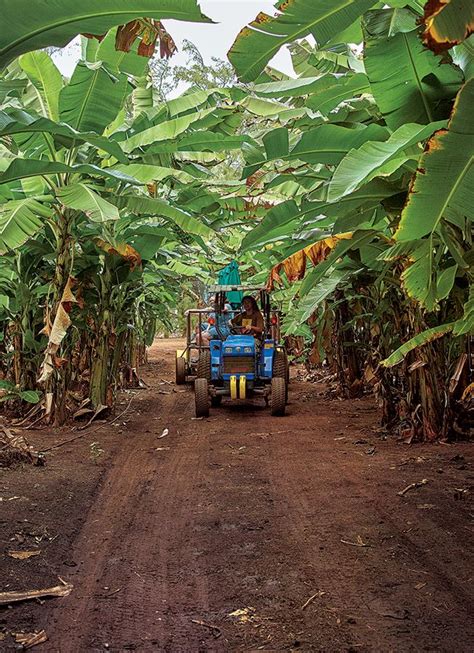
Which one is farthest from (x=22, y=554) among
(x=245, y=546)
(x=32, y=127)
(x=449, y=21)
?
(x=449, y=21)

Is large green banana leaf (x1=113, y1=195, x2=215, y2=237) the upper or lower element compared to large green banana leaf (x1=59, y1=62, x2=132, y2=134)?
lower

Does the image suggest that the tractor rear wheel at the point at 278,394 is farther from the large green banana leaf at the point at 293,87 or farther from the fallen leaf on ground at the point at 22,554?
the fallen leaf on ground at the point at 22,554

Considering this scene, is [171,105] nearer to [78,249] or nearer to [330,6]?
[78,249]

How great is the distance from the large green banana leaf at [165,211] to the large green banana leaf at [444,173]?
389 cm

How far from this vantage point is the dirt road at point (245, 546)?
3053 millimetres

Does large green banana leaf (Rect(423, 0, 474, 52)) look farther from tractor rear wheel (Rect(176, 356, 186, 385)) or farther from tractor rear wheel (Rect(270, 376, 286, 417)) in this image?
tractor rear wheel (Rect(176, 356, 186, 385))

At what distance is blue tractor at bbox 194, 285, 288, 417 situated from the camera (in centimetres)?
1045

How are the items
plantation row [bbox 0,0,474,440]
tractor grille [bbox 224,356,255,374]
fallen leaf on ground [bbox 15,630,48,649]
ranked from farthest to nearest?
tractor grille [bbox 224,356,255,374]
plantation row [bbox 0,0,474,440]
fallen leaf on ground [bbox 15,630,48,649]

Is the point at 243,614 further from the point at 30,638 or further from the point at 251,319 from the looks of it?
the point at 251,319

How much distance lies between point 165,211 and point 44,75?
1.82 metres

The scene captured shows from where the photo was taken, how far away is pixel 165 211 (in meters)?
7.06

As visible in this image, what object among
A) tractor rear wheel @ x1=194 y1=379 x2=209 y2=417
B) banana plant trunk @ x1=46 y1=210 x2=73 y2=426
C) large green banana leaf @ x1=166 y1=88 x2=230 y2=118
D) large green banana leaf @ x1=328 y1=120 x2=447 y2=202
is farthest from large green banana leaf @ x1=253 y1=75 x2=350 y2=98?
tractor rear wheel @ x1=194 y1=379 x2=209 y2=417

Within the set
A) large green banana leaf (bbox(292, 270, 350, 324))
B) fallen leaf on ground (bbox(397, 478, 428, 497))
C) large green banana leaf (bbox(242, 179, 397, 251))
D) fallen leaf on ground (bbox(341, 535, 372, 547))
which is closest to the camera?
fallen leaf on ground (bbox(341, 535, 372, 547))

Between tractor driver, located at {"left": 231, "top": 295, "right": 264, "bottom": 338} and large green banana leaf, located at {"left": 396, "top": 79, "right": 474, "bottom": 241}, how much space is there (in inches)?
317
